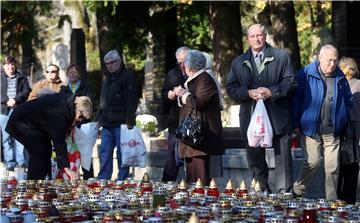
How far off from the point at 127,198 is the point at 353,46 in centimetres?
1389

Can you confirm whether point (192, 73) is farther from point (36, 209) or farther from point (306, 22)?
point (306, 22)

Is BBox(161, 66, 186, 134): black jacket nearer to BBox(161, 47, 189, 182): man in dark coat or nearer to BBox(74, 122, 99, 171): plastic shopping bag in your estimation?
BBox(161, 47, 189, 182): man in dark coat

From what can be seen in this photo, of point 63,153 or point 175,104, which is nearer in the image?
point 63,153

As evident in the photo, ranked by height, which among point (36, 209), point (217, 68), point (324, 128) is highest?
point (217, 68)

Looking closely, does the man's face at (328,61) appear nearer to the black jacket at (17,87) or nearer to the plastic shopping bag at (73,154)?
the plastic shopping bag at (73,154)

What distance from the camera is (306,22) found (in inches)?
1379

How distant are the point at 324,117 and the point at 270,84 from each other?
682 mm

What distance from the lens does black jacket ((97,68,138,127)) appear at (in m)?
14.1

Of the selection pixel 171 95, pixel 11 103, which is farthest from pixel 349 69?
pixel 11 103

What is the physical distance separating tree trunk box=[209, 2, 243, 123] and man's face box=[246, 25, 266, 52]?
10852mm

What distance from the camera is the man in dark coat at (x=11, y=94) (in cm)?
1659

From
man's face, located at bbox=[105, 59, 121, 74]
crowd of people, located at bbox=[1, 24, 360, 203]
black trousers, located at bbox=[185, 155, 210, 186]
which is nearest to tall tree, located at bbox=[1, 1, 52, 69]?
man's face, located at bbox=[105, 59, 121, 74]

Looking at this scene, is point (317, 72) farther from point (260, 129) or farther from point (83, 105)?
point (83, 105)

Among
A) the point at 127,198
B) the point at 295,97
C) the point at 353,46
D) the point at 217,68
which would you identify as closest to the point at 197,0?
the point at 217,68
